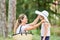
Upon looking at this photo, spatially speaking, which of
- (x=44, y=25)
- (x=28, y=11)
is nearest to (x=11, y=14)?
(x=28, y=11)

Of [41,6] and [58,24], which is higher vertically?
[41,6]

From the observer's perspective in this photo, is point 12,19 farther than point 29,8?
No

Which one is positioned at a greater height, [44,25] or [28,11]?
[44,25]

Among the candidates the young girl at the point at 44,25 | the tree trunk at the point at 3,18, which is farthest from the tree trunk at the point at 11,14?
the young girl at the point at 44,25

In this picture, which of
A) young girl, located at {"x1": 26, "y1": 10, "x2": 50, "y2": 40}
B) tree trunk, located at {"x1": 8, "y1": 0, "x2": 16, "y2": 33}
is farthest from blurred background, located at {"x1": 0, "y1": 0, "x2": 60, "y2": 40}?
young girl, located at {"x1": 26, "y1": 10, "x2": 50, "y2": 40}

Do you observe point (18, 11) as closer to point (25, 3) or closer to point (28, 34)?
point (25, 3)

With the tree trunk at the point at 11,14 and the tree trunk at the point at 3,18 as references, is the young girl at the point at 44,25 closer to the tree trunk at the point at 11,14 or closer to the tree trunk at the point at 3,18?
the tree trunk at the point at 3,18

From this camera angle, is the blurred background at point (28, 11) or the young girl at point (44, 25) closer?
the young girl at point (44, 25)

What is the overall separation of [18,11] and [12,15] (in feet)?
13.2

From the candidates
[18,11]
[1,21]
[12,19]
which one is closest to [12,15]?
[12,19]

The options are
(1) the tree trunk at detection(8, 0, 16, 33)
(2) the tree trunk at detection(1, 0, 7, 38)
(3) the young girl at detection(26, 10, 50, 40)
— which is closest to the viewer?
(3) the young girl at detection(26, 10, 50, 40)

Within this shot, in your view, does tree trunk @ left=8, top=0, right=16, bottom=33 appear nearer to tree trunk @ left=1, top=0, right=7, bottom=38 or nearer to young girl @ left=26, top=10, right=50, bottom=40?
tree trunk @ left=1, top=0, right=7, bottom=38

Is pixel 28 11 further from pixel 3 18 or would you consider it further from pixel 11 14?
pixel 3 18

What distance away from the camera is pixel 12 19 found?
47.4ft
